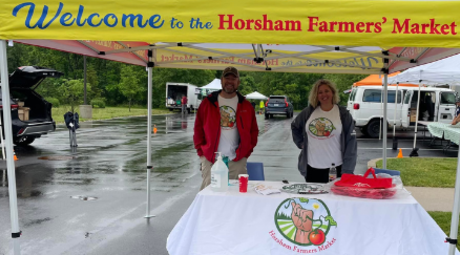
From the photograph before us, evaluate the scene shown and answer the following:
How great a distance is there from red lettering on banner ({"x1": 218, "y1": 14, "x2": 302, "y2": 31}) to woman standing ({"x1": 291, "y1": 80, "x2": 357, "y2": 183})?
142 centimetres

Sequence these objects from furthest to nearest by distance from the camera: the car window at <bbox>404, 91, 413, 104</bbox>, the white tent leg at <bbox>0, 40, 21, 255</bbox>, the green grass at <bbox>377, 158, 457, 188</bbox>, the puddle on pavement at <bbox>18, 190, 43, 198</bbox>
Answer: the car window at <bbox>404, 91, 413, 104</bbox> < the green grass at <bbox>377, 158, 457, 188</bbox> < the puddle on pavement at <bbox>18, 190, 43, 198</bbox> < the white tent leg at <bbox>0, 40, 21, 255</bbox>

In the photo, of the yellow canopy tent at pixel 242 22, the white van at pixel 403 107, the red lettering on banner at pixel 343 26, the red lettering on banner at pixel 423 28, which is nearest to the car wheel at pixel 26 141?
the yellow canopy tent at pixel 242 22

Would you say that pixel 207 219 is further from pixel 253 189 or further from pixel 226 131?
pixel 226 131

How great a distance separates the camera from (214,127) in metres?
4.34

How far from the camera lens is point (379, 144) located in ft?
50.4

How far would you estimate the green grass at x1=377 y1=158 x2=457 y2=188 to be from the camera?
7.93 meters

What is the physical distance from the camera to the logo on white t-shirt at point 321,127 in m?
4.29

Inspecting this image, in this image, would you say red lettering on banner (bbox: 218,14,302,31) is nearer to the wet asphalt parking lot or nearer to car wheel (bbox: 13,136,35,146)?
the wet asphalt parking lot

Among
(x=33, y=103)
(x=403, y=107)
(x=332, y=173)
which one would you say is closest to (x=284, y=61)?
(x=332, y=173)

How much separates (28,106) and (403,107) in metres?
14.7

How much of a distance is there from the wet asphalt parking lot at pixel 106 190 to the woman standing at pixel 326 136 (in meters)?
2.00

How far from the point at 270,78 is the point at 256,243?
178 feet

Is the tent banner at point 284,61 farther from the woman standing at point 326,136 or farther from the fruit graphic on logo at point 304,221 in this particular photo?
the fruit graphic on logo at point 304,221

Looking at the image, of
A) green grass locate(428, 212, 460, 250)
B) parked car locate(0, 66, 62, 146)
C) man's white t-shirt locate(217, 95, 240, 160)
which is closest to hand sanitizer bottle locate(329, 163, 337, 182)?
man's white t-shirt locate(217, 95, 240, 160)
